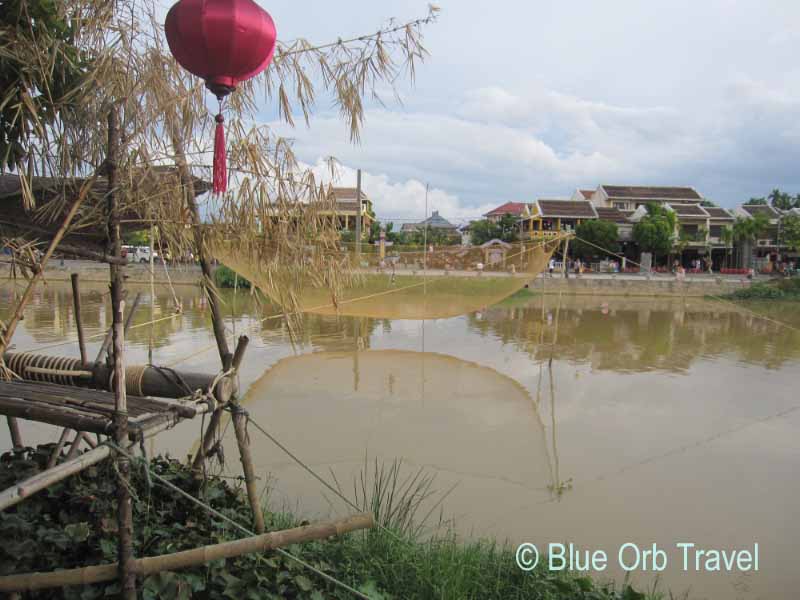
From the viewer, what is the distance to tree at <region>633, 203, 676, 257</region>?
20031mm

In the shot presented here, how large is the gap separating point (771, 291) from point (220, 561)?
55.1 feet

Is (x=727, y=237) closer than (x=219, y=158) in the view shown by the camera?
No

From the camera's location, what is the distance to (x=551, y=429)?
3.64 meters

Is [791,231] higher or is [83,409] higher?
[791,231]

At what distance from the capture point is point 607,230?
19844 millimetres

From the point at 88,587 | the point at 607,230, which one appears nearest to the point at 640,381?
the point at 88,587

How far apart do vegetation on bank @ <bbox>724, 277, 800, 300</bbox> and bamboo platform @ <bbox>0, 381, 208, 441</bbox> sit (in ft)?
53.5

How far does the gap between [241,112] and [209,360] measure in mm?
3919

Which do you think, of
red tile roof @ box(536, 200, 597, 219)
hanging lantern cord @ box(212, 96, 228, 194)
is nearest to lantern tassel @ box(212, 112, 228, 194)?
hanging lantern cord @ box(212, 96, 228, 194)

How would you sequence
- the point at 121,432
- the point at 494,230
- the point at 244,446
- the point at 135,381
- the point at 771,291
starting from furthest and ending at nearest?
the point at 494,230, the point at 771,291, the point at 135,381, the point at 244,446, the point at 121,432

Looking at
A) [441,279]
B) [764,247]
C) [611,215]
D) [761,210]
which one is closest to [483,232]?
[611,215]

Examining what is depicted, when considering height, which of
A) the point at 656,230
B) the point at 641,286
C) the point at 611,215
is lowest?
the point at 641,286

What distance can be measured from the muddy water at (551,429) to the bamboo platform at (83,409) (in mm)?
818

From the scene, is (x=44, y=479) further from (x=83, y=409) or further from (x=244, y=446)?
(x=244, y=446)
